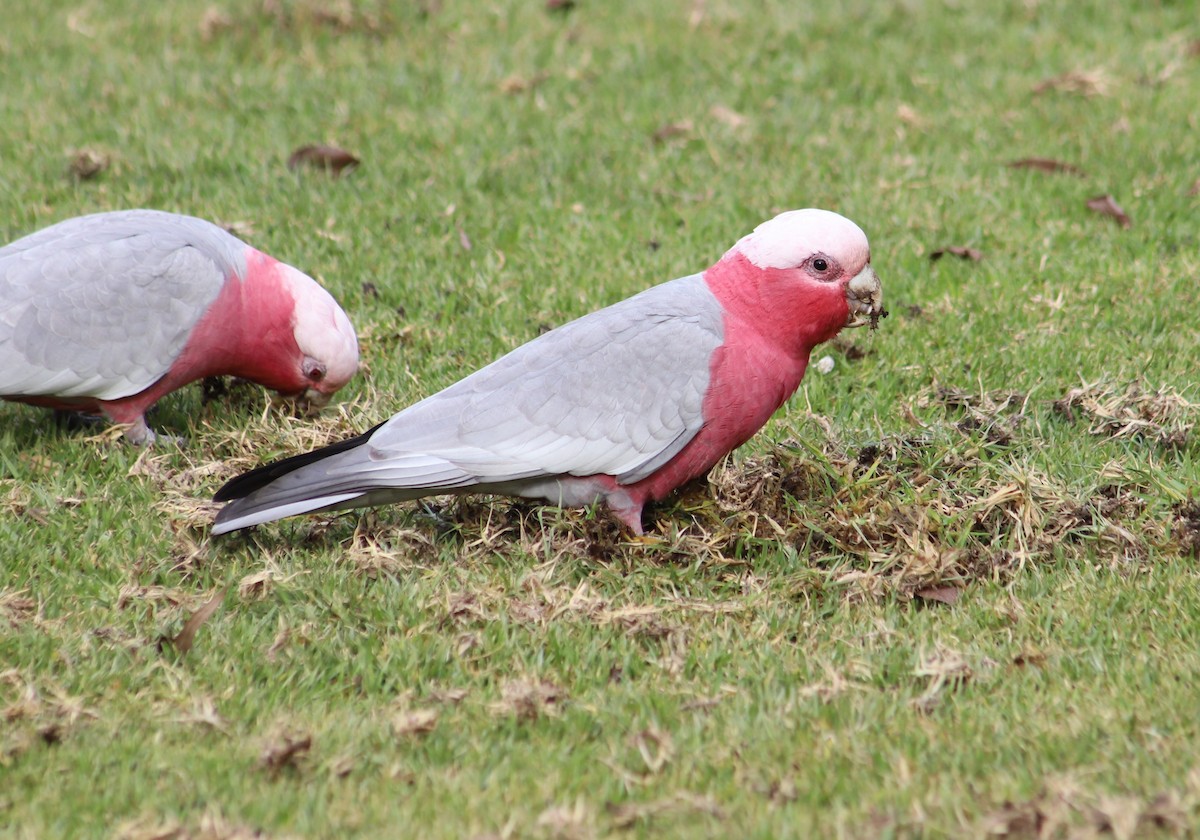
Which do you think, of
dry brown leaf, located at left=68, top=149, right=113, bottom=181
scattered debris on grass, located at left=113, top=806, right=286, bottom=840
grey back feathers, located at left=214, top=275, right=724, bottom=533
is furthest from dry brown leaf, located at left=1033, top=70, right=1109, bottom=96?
scattered debris on grass, located at left=113, top=806, right=286, bottom=840

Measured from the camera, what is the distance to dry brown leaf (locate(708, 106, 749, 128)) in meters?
6.62

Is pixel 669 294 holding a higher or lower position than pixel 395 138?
higher

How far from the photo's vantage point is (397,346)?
4.92 metres

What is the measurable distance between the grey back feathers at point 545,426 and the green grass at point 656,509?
0.75 feet

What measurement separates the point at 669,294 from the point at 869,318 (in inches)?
23.8

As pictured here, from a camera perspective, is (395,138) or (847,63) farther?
(847,63)

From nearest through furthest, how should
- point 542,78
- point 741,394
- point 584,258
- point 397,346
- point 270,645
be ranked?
point 270,645 → point 741,394 → point 397,346 → point 584,258 → point 542,78

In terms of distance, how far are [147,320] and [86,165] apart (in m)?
2.08

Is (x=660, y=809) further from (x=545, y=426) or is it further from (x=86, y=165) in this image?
(x=86, y=165)

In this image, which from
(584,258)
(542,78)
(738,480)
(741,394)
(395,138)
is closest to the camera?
(741,394)

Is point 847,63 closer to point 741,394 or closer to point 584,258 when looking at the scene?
point 584,258

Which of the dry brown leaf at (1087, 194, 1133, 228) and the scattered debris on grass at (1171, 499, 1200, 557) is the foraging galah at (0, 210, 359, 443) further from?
the dry brown leaf at (1087, 194, 1133, 228)

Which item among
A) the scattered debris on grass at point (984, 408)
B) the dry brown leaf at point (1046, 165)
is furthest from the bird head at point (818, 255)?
the dry brown leaf at point (1046, 165)

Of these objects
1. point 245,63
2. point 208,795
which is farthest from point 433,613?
point 245,63
